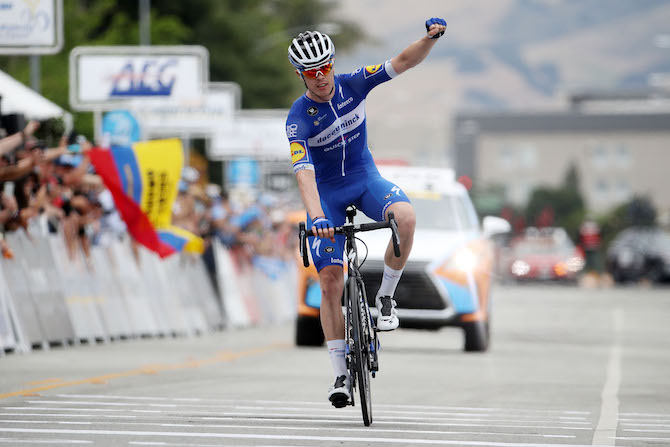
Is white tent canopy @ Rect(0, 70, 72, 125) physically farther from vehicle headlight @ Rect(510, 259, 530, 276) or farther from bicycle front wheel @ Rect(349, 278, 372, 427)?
vehicle headlight @ Rect(510, 259, 530, 276)

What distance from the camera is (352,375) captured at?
32.5 feet

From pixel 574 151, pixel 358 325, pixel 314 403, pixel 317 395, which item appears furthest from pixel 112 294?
pixel 574 151

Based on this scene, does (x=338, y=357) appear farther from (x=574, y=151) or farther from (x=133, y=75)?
(x=574, y=151)

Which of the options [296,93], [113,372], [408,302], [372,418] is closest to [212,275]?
[408,302]

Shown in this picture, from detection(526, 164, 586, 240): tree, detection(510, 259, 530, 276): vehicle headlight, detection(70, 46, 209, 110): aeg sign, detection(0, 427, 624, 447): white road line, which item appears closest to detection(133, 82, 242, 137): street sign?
detection(70, 46, 209, 110): aeg sign

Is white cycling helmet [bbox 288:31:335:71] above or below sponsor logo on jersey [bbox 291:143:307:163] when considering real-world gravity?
above

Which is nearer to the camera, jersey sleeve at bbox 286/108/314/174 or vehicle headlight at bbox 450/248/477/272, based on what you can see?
jersey sleeve at bbox 286/108/314/174

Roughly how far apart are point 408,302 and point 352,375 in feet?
27.6

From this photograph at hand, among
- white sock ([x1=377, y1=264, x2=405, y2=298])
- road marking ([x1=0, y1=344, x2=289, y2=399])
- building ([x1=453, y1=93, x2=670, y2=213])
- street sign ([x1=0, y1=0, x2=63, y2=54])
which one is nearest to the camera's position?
white sock ([x1=377, y1=264, x2=405, y2=298])

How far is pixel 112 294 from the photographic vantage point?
20.3 metres

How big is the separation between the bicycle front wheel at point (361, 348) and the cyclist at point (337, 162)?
0.20 m

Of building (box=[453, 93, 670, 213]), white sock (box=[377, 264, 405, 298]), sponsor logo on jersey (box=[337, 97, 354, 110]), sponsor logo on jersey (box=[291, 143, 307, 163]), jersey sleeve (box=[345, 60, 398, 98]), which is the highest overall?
building (box=[453, 93, 670, 213])

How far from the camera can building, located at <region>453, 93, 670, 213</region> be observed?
455 feet

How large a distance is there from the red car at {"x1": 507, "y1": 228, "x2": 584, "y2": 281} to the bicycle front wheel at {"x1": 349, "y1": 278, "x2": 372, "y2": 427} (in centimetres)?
5010
